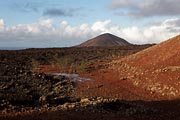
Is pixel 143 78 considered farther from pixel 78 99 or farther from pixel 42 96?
pixel 42 96

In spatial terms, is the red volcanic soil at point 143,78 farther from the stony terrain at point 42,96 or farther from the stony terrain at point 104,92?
the stony terrain at point 42,96

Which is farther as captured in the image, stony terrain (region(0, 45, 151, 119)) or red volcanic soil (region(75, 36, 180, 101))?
red volcanic soil (region(75, 36, 180, 101))

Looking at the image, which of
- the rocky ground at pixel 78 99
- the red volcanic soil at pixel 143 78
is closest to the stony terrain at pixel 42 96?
the rocky ground at pixel 78 99

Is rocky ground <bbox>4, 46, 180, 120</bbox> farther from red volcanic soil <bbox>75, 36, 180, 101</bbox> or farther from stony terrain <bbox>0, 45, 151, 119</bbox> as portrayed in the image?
red volcanic soil <bbox>75, 36, 180, 101</bbox>

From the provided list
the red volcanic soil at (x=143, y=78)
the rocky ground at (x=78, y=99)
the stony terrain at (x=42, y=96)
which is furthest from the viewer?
the red volcanic soil at (x=143, y=78)

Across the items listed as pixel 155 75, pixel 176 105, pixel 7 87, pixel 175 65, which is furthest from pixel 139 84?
pixel 7 87

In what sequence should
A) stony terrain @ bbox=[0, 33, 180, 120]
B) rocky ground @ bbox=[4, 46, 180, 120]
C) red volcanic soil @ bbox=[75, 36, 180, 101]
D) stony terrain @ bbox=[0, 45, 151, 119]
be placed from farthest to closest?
red volcanic soil @ bbox=[75, 36, 180, 101] < stony terrain @ bbox=[0, 45, 151, 119] < stony terrain @ bbox=[0, 33, 180, 120] < rocky ground @ bbox=[4, 46, 180, 120]

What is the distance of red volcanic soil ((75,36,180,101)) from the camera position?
128 feet

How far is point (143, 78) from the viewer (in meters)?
45.5

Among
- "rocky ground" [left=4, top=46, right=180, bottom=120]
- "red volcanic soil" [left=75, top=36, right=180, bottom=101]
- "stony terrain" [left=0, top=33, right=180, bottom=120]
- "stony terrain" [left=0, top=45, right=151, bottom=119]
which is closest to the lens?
"rocky ground" [left=4, top=46, right=180, bottom=120]

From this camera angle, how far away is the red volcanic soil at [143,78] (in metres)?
38.9

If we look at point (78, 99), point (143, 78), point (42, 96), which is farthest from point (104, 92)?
point (42, 96)

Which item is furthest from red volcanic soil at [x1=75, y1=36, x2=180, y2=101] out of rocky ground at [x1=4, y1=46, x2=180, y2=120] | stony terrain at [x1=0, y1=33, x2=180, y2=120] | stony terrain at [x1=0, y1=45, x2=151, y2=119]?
stony terrain at [x1=0, y1=45, x2=151, y2=119]

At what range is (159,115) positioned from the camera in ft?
86.9
